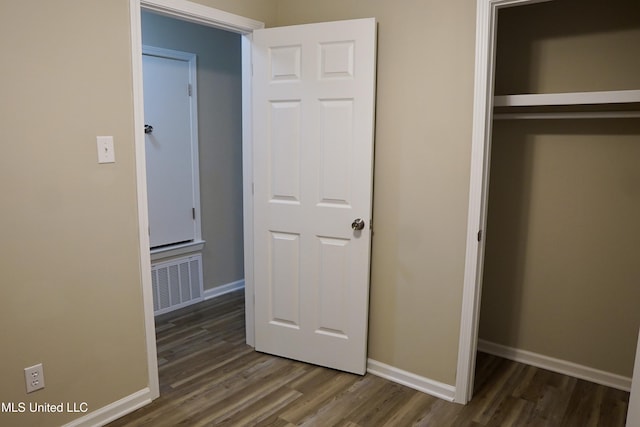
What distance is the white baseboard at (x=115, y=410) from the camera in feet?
7.43

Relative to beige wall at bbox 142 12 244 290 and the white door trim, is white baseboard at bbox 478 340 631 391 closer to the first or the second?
the white door trim

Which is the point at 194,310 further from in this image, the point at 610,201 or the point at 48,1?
the point at 610,201

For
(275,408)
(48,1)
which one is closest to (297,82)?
(48,1)

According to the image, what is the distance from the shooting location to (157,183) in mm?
3627

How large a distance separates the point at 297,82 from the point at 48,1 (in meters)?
1.26

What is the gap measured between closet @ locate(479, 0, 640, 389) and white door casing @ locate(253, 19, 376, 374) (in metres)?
0.86

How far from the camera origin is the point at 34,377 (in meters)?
2.06

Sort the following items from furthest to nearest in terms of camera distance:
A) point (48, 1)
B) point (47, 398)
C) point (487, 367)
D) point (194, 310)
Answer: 1. point (194, 310)
2. point (487, 367)
3. point (47, 398)
4. point (48, 1)

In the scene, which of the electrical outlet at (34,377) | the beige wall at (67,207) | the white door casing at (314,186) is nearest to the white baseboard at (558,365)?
the white door casing at (314,186)

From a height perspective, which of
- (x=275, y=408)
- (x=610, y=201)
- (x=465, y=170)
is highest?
(x=465, y=170)

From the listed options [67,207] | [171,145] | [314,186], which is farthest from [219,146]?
[67,207]

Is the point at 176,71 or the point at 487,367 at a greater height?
the point at 176,71

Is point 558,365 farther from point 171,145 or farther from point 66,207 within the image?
point 171,145

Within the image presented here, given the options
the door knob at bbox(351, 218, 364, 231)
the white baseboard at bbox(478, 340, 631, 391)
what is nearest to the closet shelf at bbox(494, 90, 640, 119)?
the door knob at bbox(351, 218, 364, 231)
